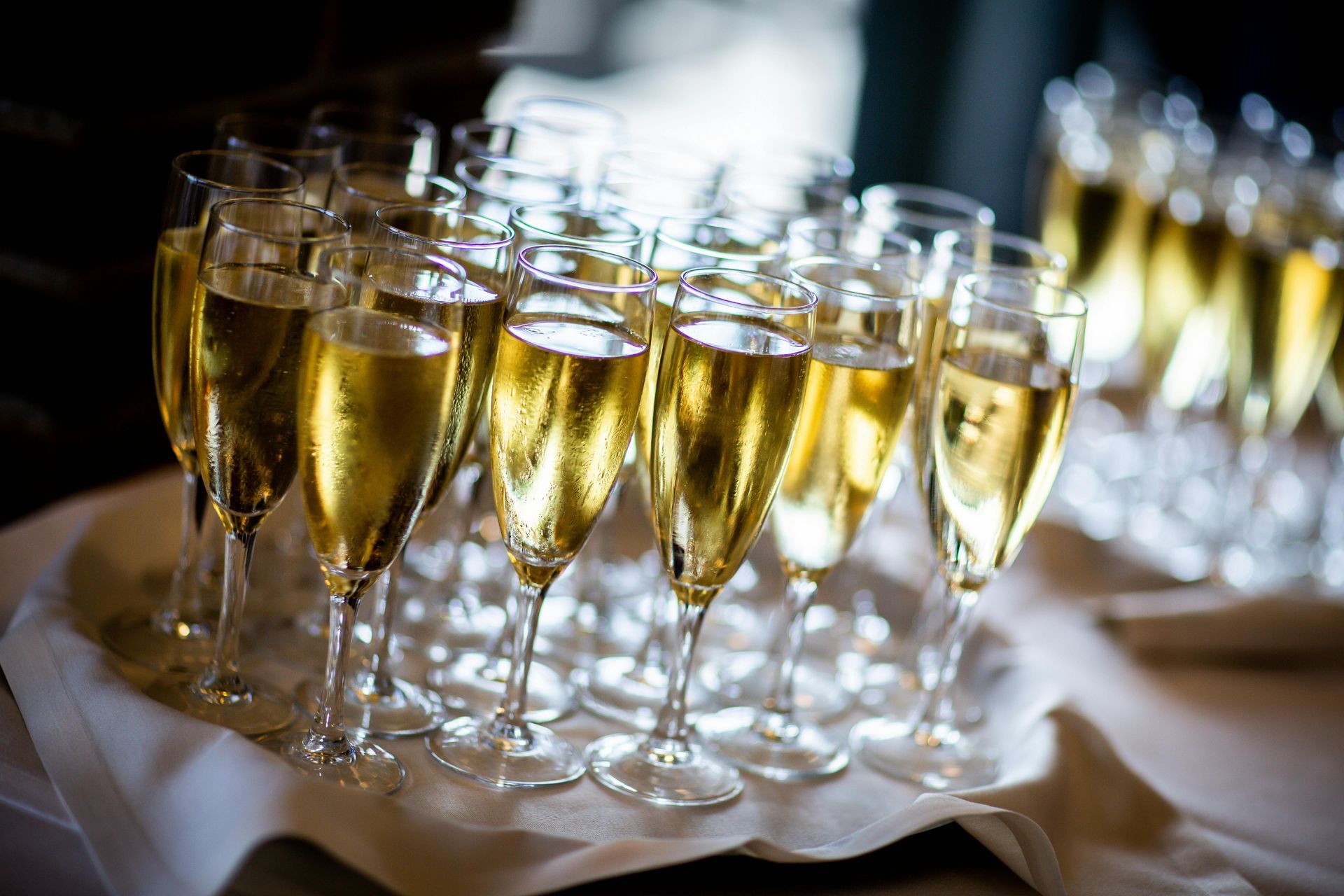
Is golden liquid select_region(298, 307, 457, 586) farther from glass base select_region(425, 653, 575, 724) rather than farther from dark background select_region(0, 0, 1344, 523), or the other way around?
dark background select_region(0, 0, 1344, 523)

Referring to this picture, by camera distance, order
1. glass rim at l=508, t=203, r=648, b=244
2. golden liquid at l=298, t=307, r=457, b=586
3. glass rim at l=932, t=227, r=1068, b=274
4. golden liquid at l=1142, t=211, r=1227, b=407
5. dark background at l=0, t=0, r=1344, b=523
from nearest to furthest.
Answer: golden liquid at l=298, t=307, r=457, b=586, glass rim at l=508, t=203, r=648, b=244, glass rim at l=932, t=227, r=1068, b=274, dark background at l=0, t=0, r=1344, b=523, golden liquid at l=1142, t=211, r=1227, b=407

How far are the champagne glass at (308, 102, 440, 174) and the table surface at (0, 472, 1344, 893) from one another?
15.9 inches

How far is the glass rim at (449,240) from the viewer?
3.09ft

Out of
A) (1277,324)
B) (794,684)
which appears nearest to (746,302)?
(794,684)

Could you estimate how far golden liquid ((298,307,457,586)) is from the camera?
0.85 m

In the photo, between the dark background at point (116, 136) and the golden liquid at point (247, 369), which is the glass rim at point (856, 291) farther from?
the dark background at point (116, 136)

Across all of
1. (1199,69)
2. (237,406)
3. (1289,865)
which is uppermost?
(1199,69)

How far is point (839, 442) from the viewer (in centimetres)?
112

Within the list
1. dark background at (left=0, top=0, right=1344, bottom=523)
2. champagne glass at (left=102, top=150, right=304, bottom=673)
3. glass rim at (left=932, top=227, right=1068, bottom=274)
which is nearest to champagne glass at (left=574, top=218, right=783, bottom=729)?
glass rim at (left=932, top=227, right=1068, bottom=274)

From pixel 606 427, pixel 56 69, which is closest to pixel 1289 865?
pixel 606 427

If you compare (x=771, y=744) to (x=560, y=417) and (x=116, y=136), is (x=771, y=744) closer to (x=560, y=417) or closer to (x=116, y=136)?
(x=560, y=417)

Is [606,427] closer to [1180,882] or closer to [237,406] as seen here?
[237,406]

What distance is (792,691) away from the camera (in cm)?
123

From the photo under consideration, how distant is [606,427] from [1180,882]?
577mm
